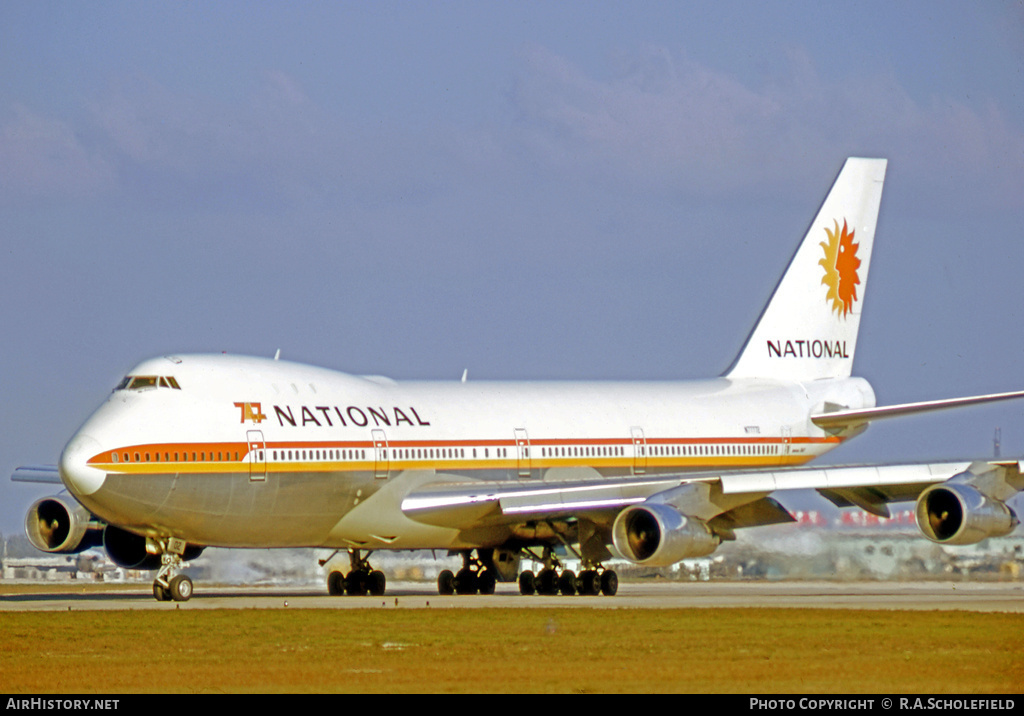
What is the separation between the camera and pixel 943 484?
1248 inches

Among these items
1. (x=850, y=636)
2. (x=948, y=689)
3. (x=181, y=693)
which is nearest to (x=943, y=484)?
(x=850, y=636)

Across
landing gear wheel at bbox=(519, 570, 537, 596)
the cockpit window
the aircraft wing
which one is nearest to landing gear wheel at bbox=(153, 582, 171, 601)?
the cockpit window

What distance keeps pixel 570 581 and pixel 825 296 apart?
499 inches

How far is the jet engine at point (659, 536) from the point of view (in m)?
31.6

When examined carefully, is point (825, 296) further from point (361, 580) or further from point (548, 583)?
point (361, 580)

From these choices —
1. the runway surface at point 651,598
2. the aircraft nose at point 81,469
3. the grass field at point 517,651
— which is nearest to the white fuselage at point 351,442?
the aircraft nose at point 81,469

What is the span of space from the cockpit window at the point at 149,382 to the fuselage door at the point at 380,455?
438 cm

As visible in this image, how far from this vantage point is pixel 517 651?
2084 centimetres

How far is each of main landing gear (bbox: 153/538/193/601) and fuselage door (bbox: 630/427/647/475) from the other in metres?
10.7

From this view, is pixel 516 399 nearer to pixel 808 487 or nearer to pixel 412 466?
pixel 412 466

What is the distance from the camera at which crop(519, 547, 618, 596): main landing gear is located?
3559cm

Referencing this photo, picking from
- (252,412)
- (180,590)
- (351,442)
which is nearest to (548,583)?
(351,442)

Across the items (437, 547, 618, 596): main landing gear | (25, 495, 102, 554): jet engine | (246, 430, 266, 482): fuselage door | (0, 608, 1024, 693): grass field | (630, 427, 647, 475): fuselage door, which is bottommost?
(0, 608, 1024, 693): grass field

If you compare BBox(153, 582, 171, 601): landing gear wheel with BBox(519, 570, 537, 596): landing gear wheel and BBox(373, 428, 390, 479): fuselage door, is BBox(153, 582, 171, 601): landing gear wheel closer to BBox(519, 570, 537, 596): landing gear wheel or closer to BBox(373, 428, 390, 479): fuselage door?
BBox(373, 428, 390, 479): fuselage door
